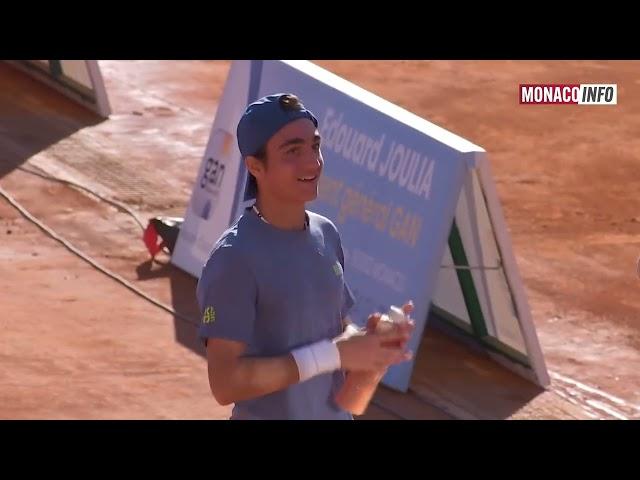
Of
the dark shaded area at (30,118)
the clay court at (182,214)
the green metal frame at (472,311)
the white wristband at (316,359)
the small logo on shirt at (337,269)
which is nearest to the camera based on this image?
the white wristband at (316,359)

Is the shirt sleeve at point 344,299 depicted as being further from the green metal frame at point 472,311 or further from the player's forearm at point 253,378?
the green metal frame at point 472,311

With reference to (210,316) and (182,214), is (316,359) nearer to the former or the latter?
(210,316)

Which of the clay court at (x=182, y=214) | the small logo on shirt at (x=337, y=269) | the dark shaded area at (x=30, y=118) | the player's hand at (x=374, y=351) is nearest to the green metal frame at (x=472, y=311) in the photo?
the clay court at (x=182, y=214)

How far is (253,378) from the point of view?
4242 mm

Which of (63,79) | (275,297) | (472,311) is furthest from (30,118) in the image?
(275,297)

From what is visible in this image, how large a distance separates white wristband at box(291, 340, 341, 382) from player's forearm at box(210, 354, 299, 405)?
0.02m

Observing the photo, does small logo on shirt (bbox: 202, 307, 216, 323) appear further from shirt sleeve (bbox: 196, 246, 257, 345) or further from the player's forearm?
the player's forearm

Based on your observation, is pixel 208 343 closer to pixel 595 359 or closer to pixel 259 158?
pixel 259 158

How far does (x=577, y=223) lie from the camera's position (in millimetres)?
13312

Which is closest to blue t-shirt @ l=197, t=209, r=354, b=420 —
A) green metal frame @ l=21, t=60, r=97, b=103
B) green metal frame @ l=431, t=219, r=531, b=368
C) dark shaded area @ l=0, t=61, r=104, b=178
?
green metal frame @ l=431, t=219, r=531, b=368

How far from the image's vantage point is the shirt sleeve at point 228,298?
14.0ft

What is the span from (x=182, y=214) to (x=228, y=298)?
29.8ft

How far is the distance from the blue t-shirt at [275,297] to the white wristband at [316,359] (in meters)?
0.07
